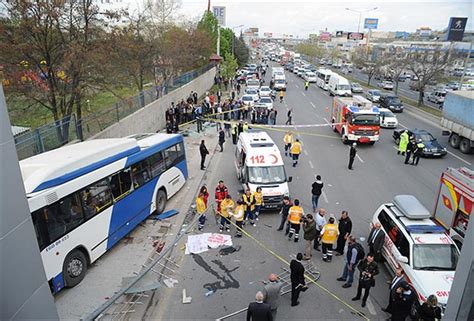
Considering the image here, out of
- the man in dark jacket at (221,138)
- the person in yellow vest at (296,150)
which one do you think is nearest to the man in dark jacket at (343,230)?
the person in yellow vest at (296,150)

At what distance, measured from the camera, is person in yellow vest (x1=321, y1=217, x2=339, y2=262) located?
10.4 metres

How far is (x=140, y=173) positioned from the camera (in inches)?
476

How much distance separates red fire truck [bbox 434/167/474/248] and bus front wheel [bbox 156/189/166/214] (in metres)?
9.69

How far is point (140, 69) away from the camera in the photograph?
2736cm

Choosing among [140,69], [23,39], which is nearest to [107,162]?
[23,39]

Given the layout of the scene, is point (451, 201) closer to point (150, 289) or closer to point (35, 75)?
point (150, 289)

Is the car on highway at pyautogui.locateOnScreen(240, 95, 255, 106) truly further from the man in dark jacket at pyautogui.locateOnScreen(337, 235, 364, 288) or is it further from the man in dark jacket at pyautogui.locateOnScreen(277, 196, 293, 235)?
the man in dark jacket at pyautogui.locateOnScreen(337, 235, 364, 288)

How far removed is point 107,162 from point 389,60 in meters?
46.2

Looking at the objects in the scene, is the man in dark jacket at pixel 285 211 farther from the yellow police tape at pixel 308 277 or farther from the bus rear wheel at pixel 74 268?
the bus rear wheel at pixel 74 268

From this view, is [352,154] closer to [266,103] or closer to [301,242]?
[301,242]

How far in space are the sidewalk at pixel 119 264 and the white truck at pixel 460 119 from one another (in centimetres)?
1671

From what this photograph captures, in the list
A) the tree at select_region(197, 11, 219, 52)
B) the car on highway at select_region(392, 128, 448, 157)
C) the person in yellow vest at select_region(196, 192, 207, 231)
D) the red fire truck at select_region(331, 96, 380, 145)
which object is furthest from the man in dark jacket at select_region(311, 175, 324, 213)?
the tree at select_region(197, 11, 219, 52)

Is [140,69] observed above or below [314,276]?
above

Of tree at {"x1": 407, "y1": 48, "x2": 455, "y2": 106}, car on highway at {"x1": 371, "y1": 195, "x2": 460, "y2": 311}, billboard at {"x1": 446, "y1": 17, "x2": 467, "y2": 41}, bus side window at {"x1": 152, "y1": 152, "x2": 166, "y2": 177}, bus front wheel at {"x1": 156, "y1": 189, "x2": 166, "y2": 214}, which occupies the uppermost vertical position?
billboard at {"x1": 446, "y1": 17, "x2": 467, "y2": 41}
